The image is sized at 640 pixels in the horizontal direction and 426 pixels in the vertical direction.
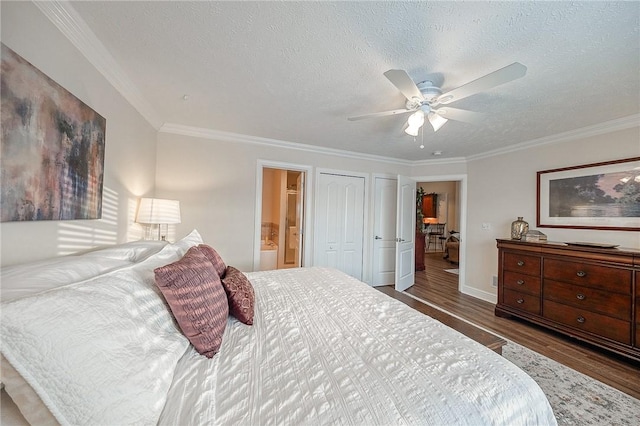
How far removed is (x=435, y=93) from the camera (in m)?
1.82

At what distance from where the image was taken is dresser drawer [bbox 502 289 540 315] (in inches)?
109

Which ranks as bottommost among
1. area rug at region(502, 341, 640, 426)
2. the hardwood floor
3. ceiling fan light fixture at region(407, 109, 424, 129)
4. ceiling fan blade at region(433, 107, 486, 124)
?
area rug at region(502, 341, 640, 426)

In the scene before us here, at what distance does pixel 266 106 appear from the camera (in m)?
2.35

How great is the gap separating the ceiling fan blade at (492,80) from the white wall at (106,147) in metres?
2.27

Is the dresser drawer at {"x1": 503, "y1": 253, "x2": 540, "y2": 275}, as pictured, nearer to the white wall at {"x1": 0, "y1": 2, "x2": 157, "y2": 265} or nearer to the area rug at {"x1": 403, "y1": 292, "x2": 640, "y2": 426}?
the area rug at {"x1": 403, "y1": 292, "x2": 640, "y2": 426}

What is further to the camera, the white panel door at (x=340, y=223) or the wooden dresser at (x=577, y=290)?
the white panel door at (x=340, y=223)

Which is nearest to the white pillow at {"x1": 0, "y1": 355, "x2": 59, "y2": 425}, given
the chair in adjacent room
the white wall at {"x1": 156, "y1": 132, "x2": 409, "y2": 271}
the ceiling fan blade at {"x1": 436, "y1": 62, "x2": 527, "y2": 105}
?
the ceiling fan blade at {"x1": 436, "y1": 62, "x2": 527, "y2": 105}

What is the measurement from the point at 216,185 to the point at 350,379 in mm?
2874

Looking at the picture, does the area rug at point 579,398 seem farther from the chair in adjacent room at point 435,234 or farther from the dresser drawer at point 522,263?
the chair in adjacent room at point 435,234

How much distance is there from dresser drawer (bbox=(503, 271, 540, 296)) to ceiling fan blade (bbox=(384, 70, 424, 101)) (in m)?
2.62

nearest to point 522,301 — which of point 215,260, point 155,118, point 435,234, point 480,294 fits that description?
point 480,294

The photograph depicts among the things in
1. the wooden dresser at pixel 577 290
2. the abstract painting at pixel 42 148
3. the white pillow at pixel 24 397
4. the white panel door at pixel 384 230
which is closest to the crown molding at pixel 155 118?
the abstract painting at pixel 42 148

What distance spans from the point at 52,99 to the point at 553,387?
3659 millimetres

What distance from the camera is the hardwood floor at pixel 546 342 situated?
198cm
